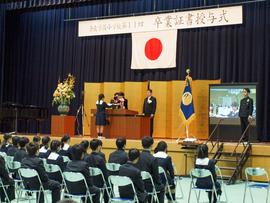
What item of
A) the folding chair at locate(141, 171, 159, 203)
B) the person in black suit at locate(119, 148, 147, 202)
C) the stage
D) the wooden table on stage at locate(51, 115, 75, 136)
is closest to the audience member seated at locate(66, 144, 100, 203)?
the person in black suit at locate(119, 148, 147, 202)

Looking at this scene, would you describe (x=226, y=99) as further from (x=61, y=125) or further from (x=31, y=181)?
(x=31, y=181)

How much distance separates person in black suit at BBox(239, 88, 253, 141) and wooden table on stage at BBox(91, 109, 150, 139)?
9.10 ft

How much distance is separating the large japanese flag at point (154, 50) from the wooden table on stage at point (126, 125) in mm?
3081

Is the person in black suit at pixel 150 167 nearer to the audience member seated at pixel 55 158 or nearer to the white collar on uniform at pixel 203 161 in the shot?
the white collar on uniform at pixel 203 161

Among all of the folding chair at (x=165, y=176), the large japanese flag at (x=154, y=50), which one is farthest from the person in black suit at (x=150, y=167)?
the large japanese flag at (x=154, y=50)

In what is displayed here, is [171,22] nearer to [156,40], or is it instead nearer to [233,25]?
[156,40]

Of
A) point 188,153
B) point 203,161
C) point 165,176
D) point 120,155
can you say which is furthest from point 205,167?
point 188,153

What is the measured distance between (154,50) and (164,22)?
3.44 ft

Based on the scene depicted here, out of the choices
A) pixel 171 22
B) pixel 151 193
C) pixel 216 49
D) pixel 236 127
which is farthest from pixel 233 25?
pixel 151 193

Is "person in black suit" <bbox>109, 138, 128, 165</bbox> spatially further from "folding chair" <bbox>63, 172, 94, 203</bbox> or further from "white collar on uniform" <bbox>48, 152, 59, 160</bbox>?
"folding chair" <bbox>63, 172, 94, 203</bbox>

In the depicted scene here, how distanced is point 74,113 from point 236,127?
22.6ft

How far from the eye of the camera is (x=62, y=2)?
54.6 ft

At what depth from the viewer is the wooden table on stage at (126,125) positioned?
13273 mm

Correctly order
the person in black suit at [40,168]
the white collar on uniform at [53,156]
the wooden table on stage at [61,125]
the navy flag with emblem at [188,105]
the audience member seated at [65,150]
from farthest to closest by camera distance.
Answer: the wooden table on stage at [61,125]
the navy flag with emblem at [188,105]
the audience member seated at [65,150]
the white collar on uniform at [53,156]
the person in black suit at [40,168]
